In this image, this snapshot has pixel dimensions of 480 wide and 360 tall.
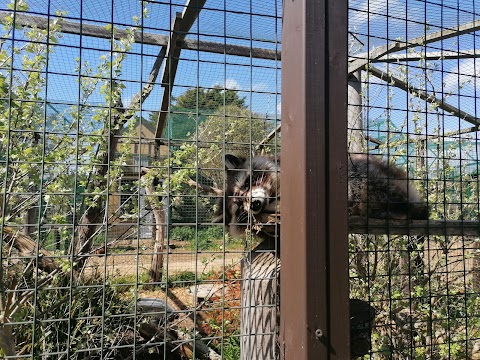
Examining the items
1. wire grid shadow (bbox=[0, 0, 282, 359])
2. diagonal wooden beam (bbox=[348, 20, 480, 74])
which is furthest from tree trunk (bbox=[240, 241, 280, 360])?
diagonal wooden beam (bbox=[348, 20, 480, 74])

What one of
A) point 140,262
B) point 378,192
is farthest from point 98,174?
point 140,262

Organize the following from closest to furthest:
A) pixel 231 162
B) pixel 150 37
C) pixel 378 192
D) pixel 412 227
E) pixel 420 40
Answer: pixel 412 227 < pixel 420 40 < pixel 378 192 < pixel 231 162 < pixel 150 37

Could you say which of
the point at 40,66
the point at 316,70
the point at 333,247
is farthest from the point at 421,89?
the point at 40,66

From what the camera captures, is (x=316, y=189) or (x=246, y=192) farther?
(x=246, y=192)

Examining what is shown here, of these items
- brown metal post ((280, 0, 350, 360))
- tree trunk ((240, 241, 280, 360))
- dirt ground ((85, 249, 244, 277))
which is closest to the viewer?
brown metal post ((280, 0, 350, 360))

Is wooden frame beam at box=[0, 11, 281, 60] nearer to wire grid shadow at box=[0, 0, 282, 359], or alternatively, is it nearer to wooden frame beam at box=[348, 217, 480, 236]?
wire grid shadow at box=[0, 0, 282, 359]

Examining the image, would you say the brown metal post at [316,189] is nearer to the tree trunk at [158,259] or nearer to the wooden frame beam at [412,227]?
the wooden frame beam at [412,227]

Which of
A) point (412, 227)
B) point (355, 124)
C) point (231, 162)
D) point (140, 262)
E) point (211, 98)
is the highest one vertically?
point (211, 98)

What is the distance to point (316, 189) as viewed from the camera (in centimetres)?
134

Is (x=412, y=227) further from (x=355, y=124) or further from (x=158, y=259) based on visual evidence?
(x=158, y=259)

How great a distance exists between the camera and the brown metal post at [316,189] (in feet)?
4.31

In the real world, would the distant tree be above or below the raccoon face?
above

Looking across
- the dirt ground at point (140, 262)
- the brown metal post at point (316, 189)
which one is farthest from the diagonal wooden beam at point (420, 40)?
the dirt ground at point (140, 262)

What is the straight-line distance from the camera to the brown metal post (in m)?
1.31
